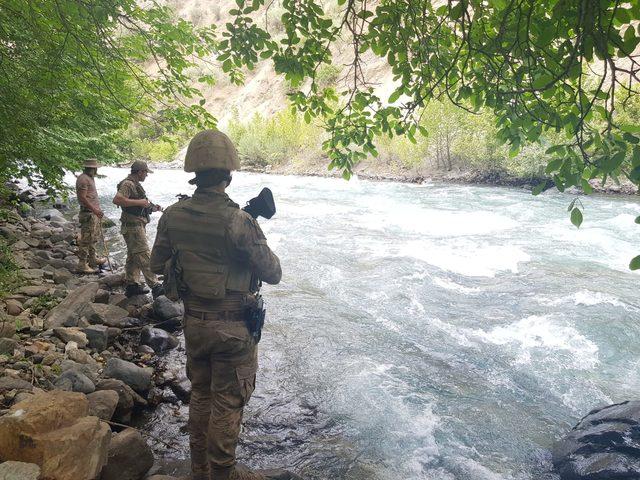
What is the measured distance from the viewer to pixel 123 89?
23.1 ft

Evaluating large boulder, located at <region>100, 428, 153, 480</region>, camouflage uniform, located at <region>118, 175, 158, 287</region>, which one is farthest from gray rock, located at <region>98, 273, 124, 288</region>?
large boulder, located at <region>100, 428, 153, 480</region>

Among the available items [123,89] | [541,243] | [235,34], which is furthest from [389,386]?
[541,243]

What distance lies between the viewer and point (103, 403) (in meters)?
3.46

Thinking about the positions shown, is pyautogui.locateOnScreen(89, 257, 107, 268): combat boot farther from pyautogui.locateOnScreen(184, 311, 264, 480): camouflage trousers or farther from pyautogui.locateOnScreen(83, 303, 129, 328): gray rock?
pyautogui.locateOnScreen(184, 311, 264, 480): camouflage trousers

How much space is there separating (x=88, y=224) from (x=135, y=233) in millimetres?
1437

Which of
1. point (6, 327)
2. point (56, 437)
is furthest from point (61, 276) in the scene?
point (56, 437)

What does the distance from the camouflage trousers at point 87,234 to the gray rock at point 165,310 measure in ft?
7.80

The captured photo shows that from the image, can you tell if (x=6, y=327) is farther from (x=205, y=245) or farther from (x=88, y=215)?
(x=88, y=215)

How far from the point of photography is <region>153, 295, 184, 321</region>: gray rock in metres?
5.81

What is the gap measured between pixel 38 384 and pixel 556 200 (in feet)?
57.5

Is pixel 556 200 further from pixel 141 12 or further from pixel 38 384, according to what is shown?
pixel 38 384

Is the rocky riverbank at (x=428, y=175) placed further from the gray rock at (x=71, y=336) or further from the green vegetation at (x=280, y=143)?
the gray rock at (x=71, y=336)

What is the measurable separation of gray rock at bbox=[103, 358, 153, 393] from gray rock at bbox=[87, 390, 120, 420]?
409 millimetres

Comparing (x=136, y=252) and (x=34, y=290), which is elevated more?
(x=136, y=252)
